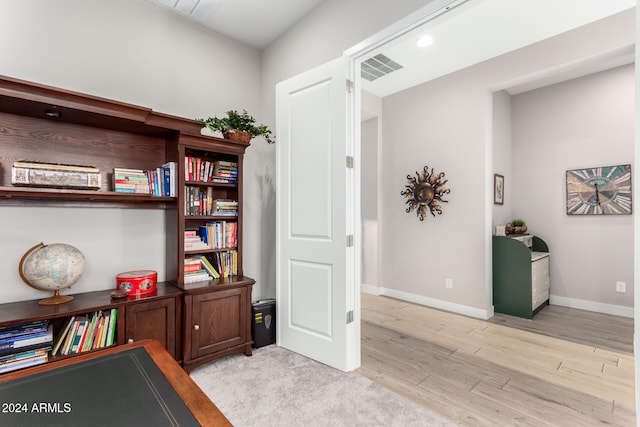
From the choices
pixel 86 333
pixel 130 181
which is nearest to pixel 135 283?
pixel 86 333

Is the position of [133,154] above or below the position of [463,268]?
above

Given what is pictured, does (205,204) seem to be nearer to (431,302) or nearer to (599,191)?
(431,302)

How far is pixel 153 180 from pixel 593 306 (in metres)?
5.08

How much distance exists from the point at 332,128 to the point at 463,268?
8.40 feet

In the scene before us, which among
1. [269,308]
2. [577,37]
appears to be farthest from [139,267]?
[577,37]

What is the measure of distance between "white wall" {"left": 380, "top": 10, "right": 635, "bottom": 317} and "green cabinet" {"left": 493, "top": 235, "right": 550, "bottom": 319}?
0.20 m

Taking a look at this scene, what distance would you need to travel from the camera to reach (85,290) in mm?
2316

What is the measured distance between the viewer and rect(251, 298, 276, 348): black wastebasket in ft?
9.12

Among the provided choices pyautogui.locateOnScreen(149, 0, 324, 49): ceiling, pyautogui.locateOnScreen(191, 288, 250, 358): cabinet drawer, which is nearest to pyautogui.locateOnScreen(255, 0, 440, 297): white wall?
pyautogui.locateOnScreen(149, 0, 324, 49): ceiling

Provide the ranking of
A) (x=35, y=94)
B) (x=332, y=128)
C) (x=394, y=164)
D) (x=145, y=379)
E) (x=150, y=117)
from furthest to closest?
(x=394, y=164)
(x=332, y=128)
(x=150, y=117)
(x=35, y=94)
(x=145, y=379)

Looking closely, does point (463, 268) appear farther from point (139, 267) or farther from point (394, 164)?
point (139, 267)

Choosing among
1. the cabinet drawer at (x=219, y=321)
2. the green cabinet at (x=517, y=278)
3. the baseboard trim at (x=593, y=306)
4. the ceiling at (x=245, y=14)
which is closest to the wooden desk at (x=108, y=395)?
the cabinet drawer at (x=219, y=321)

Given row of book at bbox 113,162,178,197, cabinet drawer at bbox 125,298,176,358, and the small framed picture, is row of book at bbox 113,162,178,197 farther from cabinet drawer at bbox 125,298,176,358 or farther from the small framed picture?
the small framed picture

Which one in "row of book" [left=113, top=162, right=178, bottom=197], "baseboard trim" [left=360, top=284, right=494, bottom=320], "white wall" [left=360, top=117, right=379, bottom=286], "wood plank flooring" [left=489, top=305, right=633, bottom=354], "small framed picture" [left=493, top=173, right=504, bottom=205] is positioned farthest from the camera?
"white wall" [left=360, top=117, right=379, bottom=286]
